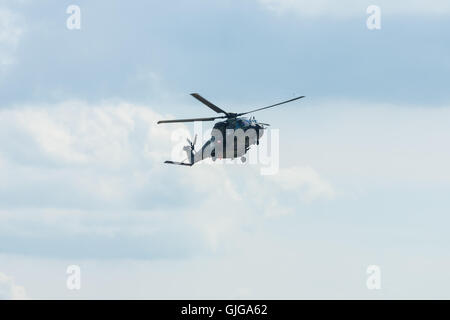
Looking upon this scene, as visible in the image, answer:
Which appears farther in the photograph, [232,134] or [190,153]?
[190,153]

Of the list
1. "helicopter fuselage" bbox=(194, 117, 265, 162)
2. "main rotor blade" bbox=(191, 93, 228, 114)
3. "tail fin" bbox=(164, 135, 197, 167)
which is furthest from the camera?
"tail fin" bbox=(164, 135, 197, 167)

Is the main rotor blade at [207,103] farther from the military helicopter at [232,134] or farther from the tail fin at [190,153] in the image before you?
the tail fin at [190,153]

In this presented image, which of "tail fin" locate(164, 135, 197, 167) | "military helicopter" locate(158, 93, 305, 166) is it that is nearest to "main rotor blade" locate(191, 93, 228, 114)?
"military helicopter" locate(158, 93, 305, 166)

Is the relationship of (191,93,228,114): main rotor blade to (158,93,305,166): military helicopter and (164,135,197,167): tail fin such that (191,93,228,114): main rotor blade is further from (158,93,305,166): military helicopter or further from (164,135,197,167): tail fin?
(164,135,197,167): tail fin

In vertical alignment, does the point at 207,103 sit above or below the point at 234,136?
above

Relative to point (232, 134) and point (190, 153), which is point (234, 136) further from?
point (190, 153)

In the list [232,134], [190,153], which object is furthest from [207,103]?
[190,153]

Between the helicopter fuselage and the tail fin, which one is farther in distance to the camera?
the tail fin

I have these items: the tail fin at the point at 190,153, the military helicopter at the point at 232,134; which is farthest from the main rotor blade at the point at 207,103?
the tail fin at the point at 190,153

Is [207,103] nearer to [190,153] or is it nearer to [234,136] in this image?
[234,136]

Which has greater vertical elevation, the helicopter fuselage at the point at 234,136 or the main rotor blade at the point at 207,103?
the main rotor blade at the point at 207,103
